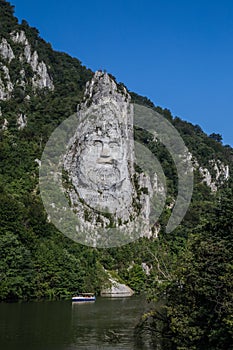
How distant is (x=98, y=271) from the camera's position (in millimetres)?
51125

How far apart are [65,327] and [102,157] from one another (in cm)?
4405

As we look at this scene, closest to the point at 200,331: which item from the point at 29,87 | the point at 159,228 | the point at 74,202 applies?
the point at 74,202

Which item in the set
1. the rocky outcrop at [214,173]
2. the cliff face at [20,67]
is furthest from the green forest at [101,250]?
the rocky outcrop at [214,173]

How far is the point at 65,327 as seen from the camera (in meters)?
25.1

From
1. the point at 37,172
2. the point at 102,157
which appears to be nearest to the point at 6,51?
the point at 102,157

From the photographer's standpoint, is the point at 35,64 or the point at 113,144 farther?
the point at 35,64

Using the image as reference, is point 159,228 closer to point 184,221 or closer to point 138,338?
point 184,221

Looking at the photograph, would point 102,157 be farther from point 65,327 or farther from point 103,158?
point 65,327

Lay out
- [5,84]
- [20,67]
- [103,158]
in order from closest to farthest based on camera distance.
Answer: [103,158], [5,84], [20,67]

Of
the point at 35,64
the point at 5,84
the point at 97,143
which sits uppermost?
the point at 35,64

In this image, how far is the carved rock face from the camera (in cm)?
6469

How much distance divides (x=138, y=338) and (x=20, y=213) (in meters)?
23.8

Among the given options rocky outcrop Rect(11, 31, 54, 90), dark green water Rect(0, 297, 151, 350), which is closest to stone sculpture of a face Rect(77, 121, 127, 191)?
rocky outcrop Rect(11, 31, 54, 90)

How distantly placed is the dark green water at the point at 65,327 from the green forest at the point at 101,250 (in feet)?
5.28
